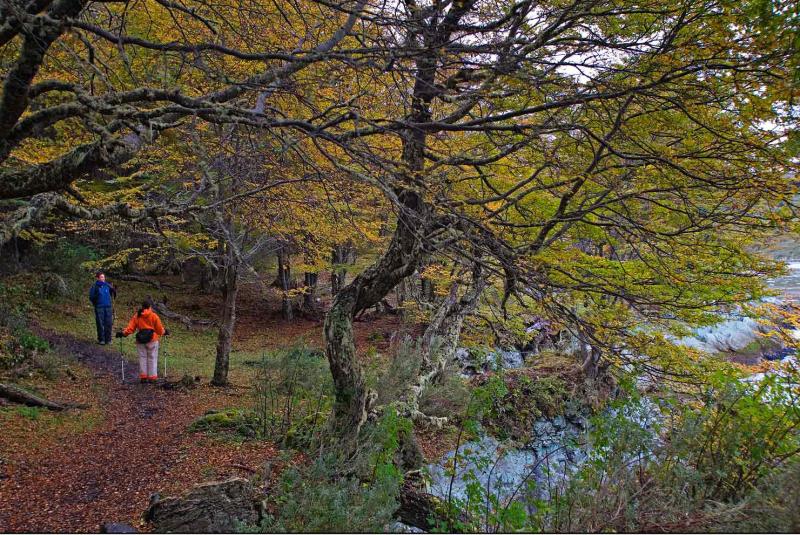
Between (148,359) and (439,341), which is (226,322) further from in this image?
(439,341)

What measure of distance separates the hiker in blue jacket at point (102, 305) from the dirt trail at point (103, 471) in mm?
4577

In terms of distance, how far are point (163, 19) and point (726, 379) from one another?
28.8 feet

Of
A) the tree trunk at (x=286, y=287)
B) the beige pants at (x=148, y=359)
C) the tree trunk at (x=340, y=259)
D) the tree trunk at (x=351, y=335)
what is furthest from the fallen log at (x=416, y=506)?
the tree trunk at (x=286, y=287)

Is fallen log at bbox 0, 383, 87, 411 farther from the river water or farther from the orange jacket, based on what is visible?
the river water

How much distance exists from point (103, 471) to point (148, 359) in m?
4.67

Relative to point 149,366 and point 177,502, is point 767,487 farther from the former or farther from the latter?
point 149,366

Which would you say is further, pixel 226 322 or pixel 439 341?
pixel 226 322

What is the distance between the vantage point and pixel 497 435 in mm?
9391

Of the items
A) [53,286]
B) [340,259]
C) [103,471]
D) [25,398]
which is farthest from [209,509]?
[340,259]

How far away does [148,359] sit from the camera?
9.51 metres

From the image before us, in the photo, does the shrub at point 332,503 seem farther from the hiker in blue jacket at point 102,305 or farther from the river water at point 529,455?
the hiker in blue jacket at point 102,305

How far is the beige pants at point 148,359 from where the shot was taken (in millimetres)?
9344

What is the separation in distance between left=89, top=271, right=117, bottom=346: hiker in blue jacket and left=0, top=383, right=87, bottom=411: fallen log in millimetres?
4935

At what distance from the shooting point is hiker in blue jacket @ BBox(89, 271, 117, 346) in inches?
466
